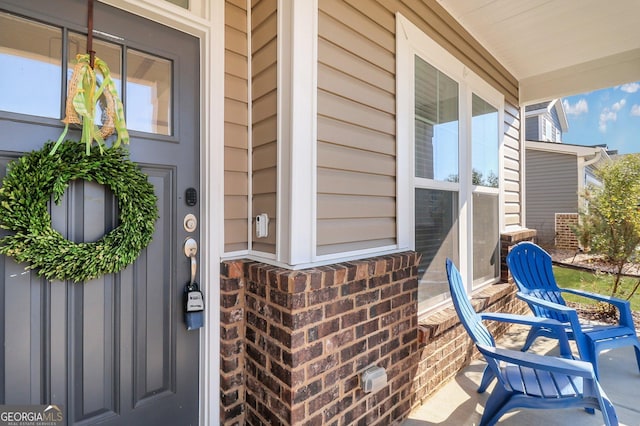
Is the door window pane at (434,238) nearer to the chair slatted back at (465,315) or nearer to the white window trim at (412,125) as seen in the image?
the white window trim at (412,125)

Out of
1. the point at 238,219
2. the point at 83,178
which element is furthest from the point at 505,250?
the point at 83,178

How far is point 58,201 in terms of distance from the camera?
1.23 m

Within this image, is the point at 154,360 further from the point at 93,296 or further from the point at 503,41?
the point at 503,41

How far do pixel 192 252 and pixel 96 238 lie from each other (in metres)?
0.41

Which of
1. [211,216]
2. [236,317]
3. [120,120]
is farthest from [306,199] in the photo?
[120,120]

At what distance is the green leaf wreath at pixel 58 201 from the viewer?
3.71 feet

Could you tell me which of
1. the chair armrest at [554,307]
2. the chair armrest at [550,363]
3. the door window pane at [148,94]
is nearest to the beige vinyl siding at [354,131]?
the door window pane at [148,94]

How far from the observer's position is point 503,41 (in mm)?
3113

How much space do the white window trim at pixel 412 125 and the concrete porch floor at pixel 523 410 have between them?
0.61 meters

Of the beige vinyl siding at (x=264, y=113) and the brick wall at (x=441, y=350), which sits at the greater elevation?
the beige vinyl siding at (x=264, y=113)

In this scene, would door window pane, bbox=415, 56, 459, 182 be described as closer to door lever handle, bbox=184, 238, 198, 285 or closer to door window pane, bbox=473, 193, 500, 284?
door window pane, bbox=473, 193, 500, 284

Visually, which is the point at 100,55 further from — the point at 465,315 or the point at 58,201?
the point at 465,315

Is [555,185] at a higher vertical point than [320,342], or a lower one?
higher

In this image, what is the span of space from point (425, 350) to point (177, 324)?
5.18 feet
